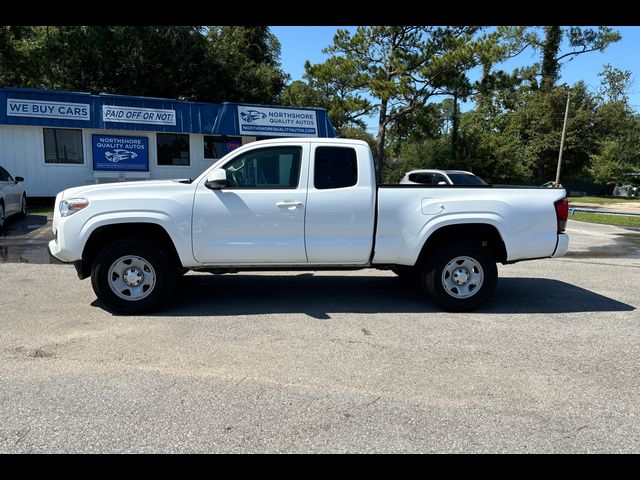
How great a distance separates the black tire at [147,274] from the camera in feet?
17.2

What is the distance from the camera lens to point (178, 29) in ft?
84.2

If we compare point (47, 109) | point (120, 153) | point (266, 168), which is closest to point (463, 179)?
point (266, 168)

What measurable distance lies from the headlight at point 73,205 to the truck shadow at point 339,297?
4.87 ft

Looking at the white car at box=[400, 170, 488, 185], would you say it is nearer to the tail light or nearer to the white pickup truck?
the tail light

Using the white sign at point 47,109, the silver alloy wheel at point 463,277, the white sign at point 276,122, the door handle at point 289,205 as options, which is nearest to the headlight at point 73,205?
the door handle at point 289,205

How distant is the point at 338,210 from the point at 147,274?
2321 mm

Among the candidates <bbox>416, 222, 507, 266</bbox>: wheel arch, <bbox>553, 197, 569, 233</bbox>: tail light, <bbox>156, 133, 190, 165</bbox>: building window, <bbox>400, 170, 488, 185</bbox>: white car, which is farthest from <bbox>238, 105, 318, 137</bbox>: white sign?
<bbox>553, 197, 569, 233</bbox>: tail light

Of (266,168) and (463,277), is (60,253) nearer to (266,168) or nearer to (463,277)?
(266,168)

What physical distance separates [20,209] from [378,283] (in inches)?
454

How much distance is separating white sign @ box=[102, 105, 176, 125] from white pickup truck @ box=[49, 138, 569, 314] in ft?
45.1
